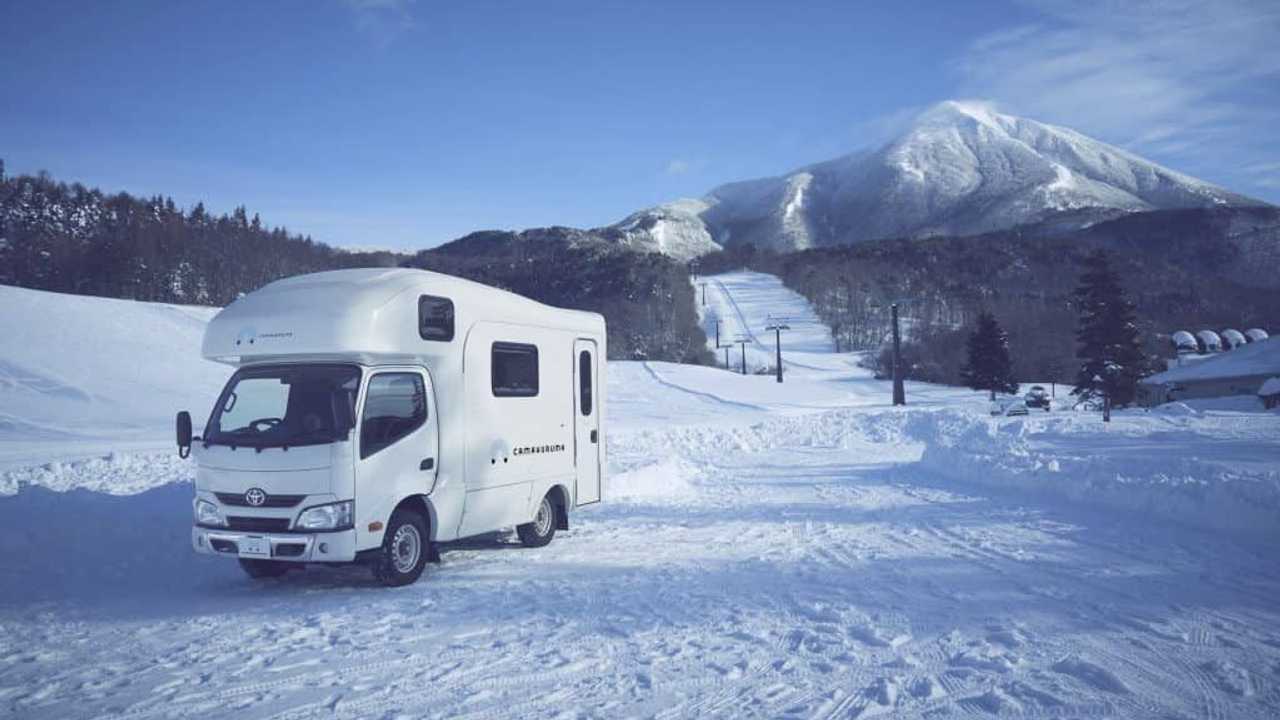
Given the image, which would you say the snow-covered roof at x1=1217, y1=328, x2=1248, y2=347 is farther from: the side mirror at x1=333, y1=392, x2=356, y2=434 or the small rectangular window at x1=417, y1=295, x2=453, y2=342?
the side mirror at x1=333, y1=392, x2=356, y2=434

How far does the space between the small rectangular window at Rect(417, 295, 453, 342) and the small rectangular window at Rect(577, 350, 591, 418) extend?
2.71 metres

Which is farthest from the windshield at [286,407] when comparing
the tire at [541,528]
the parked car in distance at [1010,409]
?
the parked car in distance at [1010,409]

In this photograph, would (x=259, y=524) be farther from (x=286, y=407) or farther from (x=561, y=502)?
(x=561, y=502)

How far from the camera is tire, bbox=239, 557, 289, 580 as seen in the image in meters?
8.33

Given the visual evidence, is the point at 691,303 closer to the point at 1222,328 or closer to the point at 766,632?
the point at 1222,328

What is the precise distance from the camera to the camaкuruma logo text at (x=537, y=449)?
9477 millimetres

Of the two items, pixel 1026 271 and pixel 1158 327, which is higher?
pixel 1026 271

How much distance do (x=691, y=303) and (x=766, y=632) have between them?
121 metres

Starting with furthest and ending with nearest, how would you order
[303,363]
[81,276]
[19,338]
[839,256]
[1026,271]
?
1. [839,256]
2. [1026,271]
3. [81,276]
4. [19,338]
5. [303,363]

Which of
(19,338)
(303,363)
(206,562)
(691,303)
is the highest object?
(691,303)

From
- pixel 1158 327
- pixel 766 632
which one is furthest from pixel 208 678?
pixel 1158 327

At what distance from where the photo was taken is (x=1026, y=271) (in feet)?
495

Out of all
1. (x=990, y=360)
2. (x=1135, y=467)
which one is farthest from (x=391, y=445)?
(x=990, y=360)

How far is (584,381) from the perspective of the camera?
11.1 meters
